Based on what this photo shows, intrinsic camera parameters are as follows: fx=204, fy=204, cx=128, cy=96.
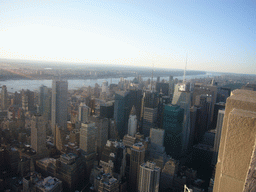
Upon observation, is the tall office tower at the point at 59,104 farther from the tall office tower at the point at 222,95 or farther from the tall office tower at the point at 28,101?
the tall office tower at the point at 222,95

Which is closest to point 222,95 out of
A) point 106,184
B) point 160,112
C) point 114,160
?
point 160,112

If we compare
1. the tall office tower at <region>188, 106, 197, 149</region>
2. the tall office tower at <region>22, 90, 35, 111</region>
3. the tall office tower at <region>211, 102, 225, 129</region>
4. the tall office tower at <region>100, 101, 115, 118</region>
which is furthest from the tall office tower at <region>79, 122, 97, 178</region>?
the tall office tower at <region>211, 102, 225, 129</region>

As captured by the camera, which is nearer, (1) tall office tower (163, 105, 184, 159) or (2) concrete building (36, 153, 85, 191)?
(2) concrete building (36, 153, 85, 191)

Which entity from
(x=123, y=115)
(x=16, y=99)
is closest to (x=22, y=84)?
(x=16, y=99)

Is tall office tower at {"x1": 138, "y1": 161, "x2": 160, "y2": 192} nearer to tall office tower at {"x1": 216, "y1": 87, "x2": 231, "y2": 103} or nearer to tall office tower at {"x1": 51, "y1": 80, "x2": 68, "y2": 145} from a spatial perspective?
tall office tower at {"x1": 51, "y1": 80, "x2": 68, "y2": 145}

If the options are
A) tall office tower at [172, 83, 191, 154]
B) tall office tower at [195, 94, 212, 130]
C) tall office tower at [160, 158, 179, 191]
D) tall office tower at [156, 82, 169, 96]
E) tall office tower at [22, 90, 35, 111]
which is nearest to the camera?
tall office tower at [160, 158, 179, 191]

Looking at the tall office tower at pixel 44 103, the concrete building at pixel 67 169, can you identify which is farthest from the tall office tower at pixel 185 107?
the tall office tower at pixel 44 103
